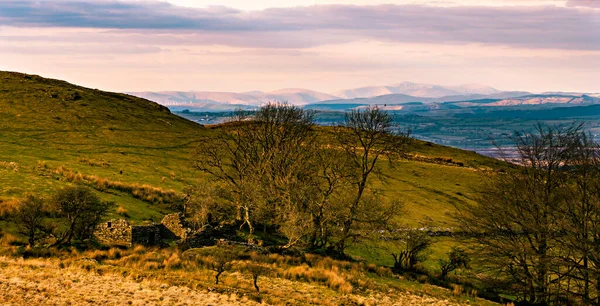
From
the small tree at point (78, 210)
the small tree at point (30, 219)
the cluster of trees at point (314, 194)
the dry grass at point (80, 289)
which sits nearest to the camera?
the dry grass at point (80, 289)

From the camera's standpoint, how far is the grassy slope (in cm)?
4722

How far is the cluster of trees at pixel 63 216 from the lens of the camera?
30.8 metres

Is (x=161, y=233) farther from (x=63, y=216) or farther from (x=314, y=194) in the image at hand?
(x=314, y=194)

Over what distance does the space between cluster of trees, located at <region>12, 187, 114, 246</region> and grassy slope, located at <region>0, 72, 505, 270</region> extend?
646 centimetres

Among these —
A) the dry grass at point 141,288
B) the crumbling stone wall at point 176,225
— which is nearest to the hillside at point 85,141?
the crumbling stone wall at point 176,225

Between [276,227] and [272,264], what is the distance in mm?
13702

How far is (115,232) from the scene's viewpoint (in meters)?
34.7

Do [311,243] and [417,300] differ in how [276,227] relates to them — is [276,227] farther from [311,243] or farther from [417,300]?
[417,300]

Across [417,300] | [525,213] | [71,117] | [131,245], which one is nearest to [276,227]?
[131,245]

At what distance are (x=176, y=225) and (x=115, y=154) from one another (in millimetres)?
36294

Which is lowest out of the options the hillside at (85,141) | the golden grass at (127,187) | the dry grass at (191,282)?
the dry grass at (191,282)

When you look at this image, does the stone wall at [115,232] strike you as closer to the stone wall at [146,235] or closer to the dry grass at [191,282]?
the stone wall at [146,235]

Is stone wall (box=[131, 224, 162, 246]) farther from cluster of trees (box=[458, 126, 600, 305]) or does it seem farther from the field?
cluster of trees (box=[458, 126, 600, 305])

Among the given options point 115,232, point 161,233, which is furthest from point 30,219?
point 161,233
